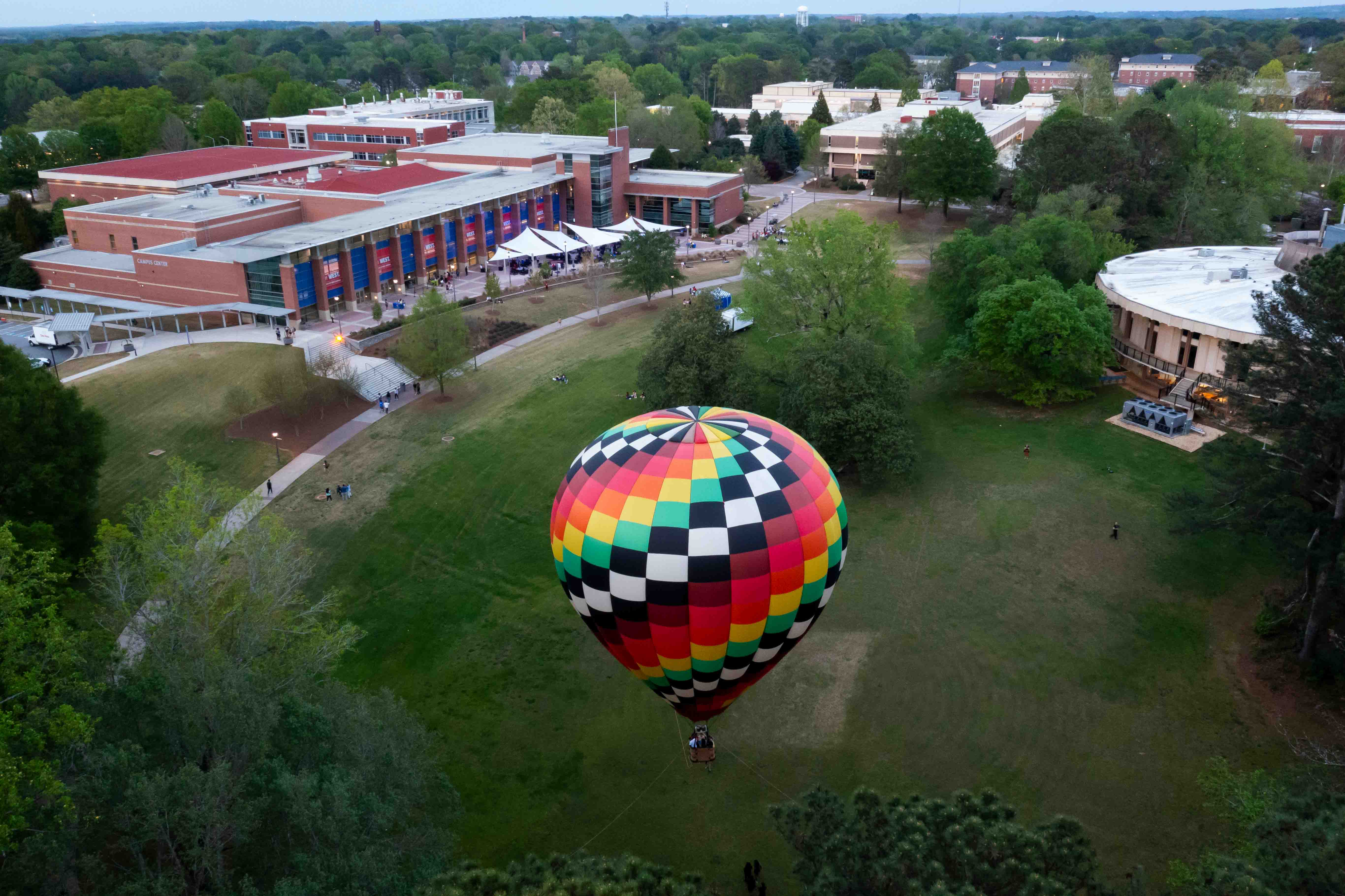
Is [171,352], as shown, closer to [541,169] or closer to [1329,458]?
[541,169]

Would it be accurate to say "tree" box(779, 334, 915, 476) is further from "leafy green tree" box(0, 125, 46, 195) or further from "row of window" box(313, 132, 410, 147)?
"leafy green tree" box(0, 125, 46, 195)

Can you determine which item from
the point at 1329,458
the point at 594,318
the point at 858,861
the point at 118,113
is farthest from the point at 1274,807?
the point at 118,113

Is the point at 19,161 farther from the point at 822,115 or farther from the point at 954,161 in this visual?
the point at 822,115

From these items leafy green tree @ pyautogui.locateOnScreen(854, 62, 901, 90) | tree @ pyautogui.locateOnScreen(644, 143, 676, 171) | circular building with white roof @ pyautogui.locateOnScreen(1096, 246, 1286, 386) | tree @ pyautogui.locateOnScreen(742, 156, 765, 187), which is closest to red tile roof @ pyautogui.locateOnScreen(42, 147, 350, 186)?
tree @ pyautogui.locateOnScreen(644, 143, 676, 171)

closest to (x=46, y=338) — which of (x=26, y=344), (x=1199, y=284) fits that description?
(x=26, y=344)

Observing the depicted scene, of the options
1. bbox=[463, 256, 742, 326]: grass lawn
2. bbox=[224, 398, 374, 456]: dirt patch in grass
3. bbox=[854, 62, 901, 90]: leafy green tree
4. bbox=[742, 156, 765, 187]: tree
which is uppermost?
bbox=[854, 62, 901, 90]: leafy green tree

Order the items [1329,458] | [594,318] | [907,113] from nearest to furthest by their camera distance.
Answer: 1. [1329,458]
2. [594,318]
3. [907,113]

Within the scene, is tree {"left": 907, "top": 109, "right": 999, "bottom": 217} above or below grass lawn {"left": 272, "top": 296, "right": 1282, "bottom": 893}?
above
